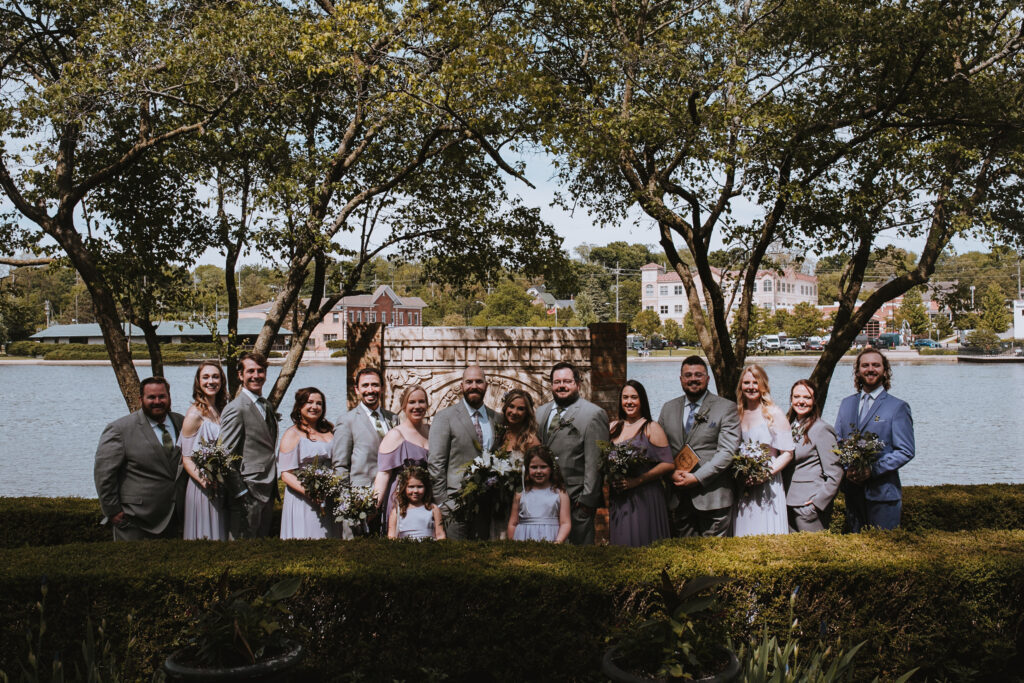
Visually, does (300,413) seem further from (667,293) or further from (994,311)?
(667,293)

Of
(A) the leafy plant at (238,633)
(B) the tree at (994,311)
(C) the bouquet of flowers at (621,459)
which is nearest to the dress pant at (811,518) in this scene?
(C) the bouquet of flowers at (621,459)

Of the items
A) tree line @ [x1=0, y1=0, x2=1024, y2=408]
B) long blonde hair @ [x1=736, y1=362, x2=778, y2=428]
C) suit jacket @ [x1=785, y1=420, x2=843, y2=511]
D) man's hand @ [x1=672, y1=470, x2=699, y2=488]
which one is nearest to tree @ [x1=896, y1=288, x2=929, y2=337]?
tree line @ [x1=0, y1=0, x2=1024, y2=408]

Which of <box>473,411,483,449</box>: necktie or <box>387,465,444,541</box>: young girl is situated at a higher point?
<box>473,411,483,449</box>: necktie

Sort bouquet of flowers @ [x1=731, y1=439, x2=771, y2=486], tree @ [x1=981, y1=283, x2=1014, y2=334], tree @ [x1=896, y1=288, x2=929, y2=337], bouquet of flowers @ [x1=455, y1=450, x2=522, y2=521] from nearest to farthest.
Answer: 1. bouquet of flowers @ [x1=455, y1=450, x2=522, y2=521]
2. bouquet of flowers @ [x1=731, y1=439, x2=771, y2=486]
3. tree @ [x1=981, y1=283, x2=1014, y2=334]
4. tree @ [x1=896, y1=288, x2=929, y2=337]

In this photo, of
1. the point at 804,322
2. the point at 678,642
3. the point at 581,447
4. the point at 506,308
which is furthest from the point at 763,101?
the point at 804,322

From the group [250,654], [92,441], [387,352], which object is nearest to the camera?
[250,654]

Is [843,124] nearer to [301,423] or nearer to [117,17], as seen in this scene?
[301,423]

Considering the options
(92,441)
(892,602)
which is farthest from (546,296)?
(892,602)

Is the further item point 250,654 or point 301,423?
point 301,423

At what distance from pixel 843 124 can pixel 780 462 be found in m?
6.28

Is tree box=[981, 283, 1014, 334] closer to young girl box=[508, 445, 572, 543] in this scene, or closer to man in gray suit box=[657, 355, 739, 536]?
man in gray suit box=[657, 355, 739, 536]

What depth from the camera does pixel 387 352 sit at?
11.0 meters

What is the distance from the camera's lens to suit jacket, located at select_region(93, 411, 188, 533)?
5.58m

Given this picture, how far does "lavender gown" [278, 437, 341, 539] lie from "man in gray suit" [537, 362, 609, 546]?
164 cm
